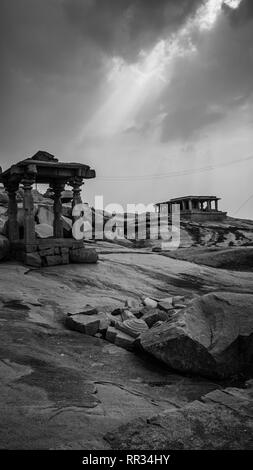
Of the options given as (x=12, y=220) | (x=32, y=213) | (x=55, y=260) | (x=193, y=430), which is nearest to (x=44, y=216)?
(x=12, y=220)

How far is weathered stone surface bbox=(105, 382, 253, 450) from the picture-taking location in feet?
8.87

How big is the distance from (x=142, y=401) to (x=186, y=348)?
4.02 feet

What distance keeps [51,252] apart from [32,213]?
1591 mm

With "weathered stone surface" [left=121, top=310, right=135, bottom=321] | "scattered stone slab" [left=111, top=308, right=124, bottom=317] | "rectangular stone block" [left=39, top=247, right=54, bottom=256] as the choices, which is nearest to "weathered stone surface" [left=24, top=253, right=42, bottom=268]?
"rectangular stone block" [left=39, top=247, right=54, bottom=256]

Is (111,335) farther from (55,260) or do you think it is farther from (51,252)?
(51,252)

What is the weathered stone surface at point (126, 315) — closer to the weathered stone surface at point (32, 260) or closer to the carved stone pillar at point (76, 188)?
the weathered stone surface at point (32, 260)

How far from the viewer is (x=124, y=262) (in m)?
13.0

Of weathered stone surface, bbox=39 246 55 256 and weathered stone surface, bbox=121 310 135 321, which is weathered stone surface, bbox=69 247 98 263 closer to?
weathered stone surface, bbox=39 246 55 256

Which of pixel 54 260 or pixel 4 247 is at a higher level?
pixel 4 247

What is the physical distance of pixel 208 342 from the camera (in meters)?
4.88

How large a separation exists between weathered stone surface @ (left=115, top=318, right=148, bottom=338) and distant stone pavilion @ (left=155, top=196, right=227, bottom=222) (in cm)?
3526
